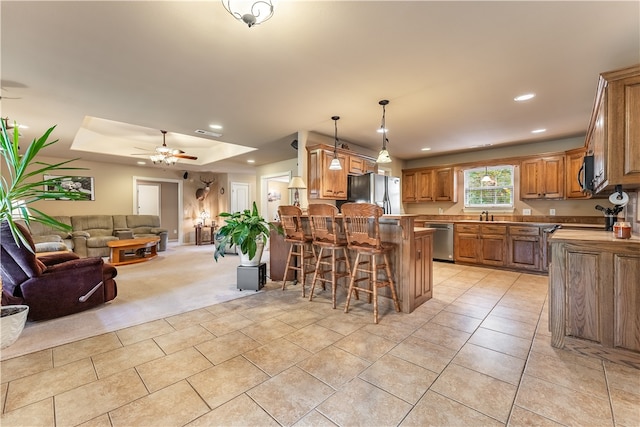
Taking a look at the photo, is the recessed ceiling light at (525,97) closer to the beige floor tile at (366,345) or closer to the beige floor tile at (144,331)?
the beige floor tile at (366,345)

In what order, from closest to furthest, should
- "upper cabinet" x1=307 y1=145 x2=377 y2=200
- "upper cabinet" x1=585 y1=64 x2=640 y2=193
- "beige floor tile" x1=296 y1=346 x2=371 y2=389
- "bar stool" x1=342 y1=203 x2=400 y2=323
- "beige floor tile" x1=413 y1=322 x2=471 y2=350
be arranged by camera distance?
"beige floor tile" x1=296 y1=346 x2=371 y2=389, "upper cabinet" x1=585 y1=64 x2=640 y2=193, "beige floor tile" x1=413 y1=322 x2=471 y2=350, "bar stool" x1=342 y1=203 x2=400 y2=323, "upper cabinet" x1=307 y1=145 x2=377 y2=200

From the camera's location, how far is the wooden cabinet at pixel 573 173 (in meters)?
4.68

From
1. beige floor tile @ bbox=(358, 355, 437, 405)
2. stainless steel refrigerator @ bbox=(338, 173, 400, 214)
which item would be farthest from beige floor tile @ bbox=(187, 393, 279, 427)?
stainless steel refrigerator @ bbox=(338, 173, 400, 214)

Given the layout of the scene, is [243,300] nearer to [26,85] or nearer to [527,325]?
[527,325]

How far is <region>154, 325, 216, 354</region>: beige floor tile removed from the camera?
2141mm

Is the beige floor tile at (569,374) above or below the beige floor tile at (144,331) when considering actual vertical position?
below

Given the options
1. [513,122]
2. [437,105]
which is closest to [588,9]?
[437,105]

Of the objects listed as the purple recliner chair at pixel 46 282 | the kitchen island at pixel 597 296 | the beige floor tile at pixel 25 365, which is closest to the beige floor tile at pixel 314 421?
the beige floor tile at pixel 25 365

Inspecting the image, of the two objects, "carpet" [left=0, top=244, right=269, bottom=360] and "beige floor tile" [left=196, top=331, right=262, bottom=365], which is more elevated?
"carpet" [left=0, top=244, right=269, bottom=360]

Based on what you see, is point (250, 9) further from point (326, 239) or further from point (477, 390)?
point (477, 390)

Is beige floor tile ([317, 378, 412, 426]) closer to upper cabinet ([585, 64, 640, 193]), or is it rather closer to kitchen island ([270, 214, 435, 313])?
kitchen island ([270, 214, 435, 313])

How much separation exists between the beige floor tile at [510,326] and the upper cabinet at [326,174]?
276 centimetres

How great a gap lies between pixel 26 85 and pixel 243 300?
328cm

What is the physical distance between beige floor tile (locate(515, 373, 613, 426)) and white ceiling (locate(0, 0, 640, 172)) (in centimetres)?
243
